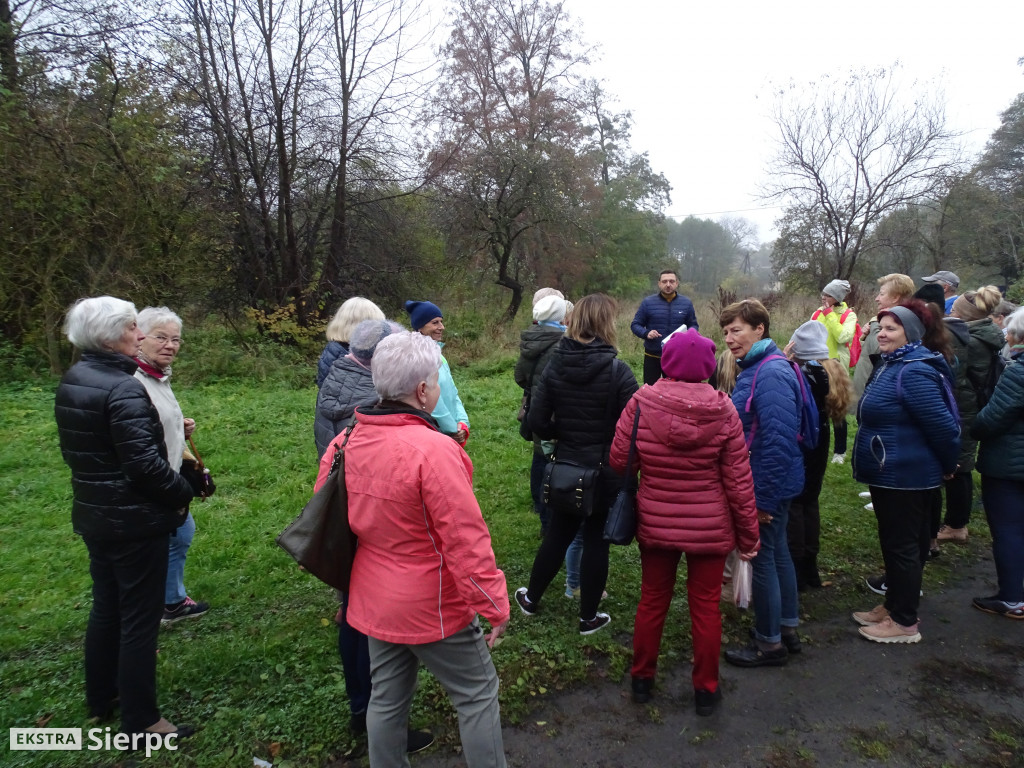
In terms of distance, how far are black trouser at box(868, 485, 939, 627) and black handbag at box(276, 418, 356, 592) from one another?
299 centimetres

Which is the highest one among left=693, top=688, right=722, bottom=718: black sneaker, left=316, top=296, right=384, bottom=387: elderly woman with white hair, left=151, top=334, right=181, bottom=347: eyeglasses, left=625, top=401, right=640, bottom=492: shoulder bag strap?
left=316, top=296, right=384, bottom=387: elderly woman with white hair

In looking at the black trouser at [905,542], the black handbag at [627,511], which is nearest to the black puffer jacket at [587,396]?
the black handbag at [627,511]

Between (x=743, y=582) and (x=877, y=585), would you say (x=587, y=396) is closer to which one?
(x=743, y=582)

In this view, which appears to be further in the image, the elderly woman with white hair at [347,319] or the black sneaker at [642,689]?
the elderly woman with white hair at [347,319]

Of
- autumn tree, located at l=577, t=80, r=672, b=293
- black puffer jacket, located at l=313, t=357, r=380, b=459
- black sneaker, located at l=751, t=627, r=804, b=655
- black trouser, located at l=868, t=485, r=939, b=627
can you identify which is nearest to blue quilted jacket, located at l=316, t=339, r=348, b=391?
black puffer jacket, located at l=313, t=357, r=380, b=459

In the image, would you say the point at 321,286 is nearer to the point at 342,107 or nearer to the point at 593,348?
the point at 342,107

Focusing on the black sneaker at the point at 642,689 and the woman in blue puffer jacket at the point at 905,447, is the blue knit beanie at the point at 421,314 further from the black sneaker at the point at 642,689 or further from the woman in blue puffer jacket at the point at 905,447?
the woman in blue puffer jacket at the point at 905,447

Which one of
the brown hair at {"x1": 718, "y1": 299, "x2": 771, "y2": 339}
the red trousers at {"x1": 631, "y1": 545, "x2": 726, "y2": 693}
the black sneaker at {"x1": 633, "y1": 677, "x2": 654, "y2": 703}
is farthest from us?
the brown hair at {"x1": 718, "y1": 299, "x2": 771, "y2": 339}

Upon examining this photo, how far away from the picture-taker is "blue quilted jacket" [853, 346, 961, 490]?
127 inches

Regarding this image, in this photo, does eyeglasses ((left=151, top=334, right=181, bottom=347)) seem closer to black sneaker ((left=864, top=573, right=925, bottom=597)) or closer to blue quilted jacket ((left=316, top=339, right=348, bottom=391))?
blue quilted jacket ((left=316, top=339, right=348, bottom=391))

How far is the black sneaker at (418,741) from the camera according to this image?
102 inches

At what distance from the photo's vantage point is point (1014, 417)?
347cm

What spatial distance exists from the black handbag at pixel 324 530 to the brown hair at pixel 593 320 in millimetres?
1558

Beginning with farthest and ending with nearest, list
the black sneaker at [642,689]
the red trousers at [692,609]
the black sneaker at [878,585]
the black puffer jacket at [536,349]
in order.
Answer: the black puffer jacket at [536,349] < the black sneaker at [878,585] < the black sneaker at [642,689] < the red trousers at [692,609]
